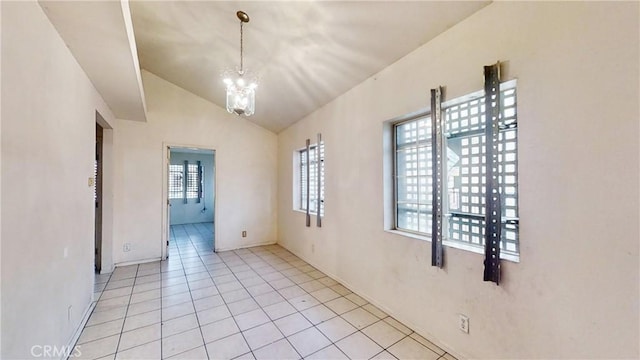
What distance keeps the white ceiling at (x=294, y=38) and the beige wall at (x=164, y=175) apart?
2.67ft

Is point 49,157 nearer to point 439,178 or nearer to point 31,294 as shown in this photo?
point 31,294

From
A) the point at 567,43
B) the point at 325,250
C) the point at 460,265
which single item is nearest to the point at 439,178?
the point at 460,265

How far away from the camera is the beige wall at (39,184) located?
49.5 inches

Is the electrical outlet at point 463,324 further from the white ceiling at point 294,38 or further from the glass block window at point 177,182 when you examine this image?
the glass block window at point 177,182

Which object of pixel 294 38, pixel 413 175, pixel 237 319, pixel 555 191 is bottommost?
pixel 237 319

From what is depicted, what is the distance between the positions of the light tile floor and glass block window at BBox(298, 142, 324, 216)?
107 cm

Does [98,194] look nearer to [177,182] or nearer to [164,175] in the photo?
[164,175]

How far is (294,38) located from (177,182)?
292 inches

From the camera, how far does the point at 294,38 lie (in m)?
2.57

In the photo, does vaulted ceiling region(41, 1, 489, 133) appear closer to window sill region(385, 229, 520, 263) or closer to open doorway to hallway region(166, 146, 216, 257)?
window sill region(385, 229, 520, 263)

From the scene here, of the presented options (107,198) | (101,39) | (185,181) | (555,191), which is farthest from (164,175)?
(555,191)

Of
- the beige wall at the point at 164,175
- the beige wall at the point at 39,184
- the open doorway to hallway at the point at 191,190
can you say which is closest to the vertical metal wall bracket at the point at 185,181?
the open doorway to hallway at the point at 191,190

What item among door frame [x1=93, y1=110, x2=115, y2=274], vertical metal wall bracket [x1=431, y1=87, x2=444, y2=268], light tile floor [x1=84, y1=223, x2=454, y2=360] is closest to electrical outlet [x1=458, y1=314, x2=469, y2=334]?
light tile floor [x1=84, y1=223, x2=454, y2=360]

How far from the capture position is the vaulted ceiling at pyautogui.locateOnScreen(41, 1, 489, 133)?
6.43 ft
